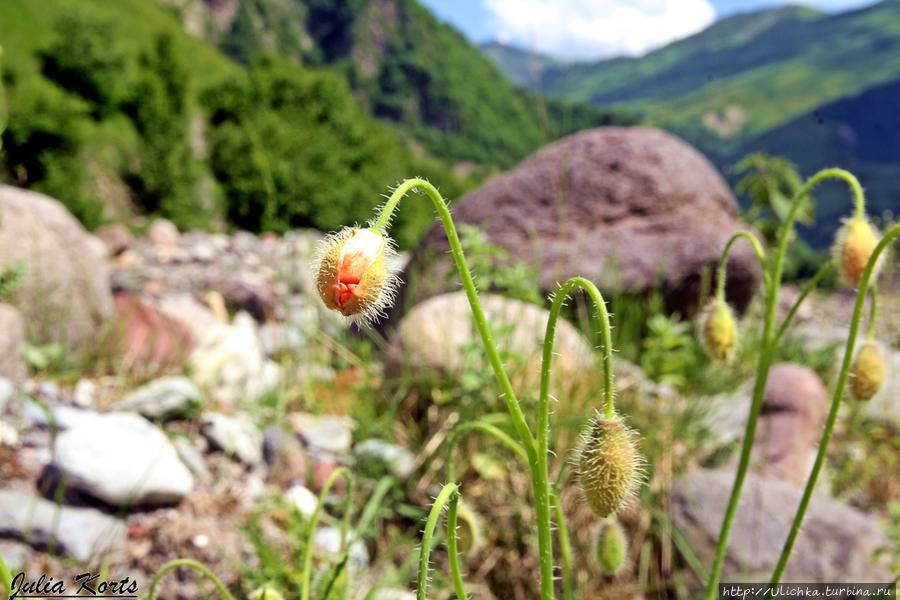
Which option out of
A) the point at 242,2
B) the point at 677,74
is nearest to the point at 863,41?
the point at 677,74

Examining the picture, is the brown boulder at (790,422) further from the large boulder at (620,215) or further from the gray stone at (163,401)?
the gray stone at (163,401)

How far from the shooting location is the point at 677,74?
145 metres

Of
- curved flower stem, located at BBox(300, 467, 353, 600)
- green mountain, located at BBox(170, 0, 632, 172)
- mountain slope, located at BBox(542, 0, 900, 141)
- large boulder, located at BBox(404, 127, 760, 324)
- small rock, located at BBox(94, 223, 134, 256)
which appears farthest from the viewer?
mountain slope, located at BBox(542, 0, 900, 141)

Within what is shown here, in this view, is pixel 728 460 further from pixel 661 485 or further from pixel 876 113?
pixel 876 113

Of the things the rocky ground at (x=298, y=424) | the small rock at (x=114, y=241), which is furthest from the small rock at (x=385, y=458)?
the small rock at (x=114, y=241)

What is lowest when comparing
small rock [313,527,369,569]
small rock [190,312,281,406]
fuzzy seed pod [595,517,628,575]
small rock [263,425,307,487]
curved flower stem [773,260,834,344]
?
small rock [313,527,369,569]

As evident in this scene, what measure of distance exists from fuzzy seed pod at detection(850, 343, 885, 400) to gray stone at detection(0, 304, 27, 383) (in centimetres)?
280

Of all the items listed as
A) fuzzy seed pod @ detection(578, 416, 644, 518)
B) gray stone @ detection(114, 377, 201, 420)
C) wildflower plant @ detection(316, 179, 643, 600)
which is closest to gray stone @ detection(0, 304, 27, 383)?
Result: gray stone @ detection(114, 377, 201, 420)

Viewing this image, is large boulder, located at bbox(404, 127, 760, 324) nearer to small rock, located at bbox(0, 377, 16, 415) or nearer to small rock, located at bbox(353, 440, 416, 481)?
small rock, located at bbox(353, 440, 416, 481)

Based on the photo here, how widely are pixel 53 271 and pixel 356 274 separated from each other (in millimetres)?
3897

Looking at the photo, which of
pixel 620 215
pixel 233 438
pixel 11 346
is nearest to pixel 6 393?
pixel 11 346

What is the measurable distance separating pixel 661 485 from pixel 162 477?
170 centimetres

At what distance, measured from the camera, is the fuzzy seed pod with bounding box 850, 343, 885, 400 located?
58.7 inches

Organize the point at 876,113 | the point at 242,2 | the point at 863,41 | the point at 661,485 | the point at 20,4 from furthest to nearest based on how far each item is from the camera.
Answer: the point at 863,41
the point at 242,2
the point at 876,113
the point at 20,4
the point at 661,485
